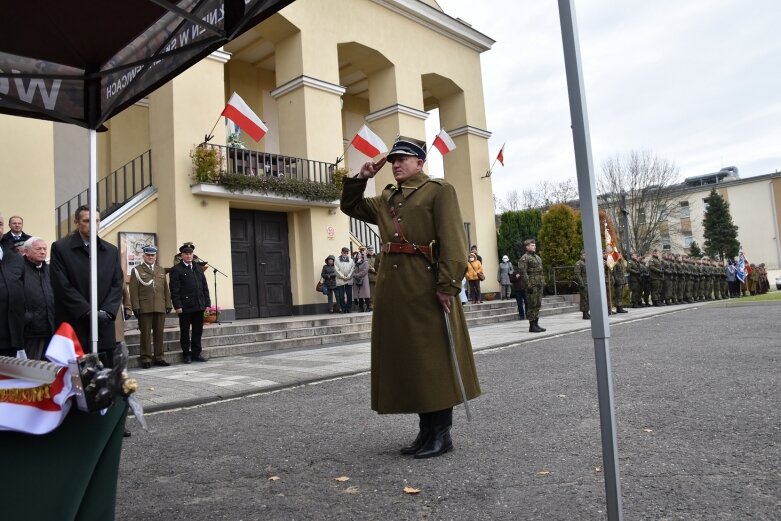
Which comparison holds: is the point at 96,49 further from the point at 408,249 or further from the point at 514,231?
the point at 514,231

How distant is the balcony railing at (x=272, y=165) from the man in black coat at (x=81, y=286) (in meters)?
9.48

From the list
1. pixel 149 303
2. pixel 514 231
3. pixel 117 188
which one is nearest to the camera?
pixel 149 303

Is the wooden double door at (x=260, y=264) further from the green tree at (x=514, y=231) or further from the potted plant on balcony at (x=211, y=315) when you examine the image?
the green tree at (x=514, y=231)

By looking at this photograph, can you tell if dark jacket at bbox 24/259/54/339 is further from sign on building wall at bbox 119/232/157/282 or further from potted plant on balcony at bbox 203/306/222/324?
sign on building wall at bbox 119/232/157/282

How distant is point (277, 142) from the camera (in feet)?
63.5

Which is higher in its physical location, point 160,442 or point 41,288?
point 41,288

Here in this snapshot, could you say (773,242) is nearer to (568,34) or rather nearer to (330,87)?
(330,87)

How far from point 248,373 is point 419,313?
4812 mm

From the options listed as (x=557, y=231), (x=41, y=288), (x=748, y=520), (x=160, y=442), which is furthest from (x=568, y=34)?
(x=557, y=231)

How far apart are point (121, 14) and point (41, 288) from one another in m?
3.02

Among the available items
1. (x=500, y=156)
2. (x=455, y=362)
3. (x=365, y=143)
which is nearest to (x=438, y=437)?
(x=455, y=362)

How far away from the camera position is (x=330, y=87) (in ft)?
56.0

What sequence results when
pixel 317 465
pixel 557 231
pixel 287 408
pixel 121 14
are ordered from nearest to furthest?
pixel 317 465, pixel 121 14, pixel 287 408, pixel 557 231

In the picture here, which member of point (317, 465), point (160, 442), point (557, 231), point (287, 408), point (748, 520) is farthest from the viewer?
point (557, 231)
